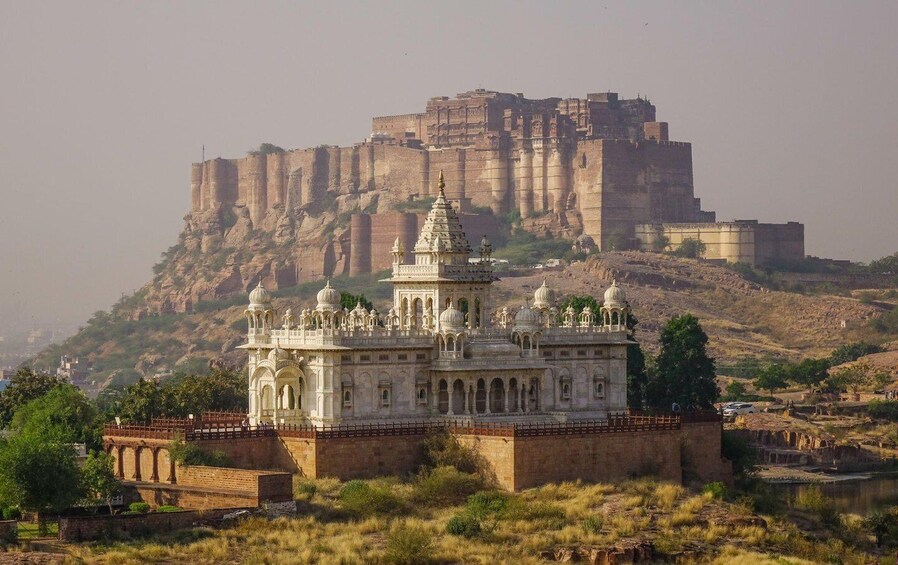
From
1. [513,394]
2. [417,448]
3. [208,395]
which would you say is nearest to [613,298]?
[513,394]

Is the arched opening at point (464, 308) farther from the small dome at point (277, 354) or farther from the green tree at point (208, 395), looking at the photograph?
the green tree at point (208, 395)

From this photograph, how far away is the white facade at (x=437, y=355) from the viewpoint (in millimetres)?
68250

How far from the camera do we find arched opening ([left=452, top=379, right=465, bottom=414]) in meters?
69.8

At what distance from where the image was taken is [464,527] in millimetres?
60375

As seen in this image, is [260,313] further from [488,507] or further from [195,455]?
[488,507]

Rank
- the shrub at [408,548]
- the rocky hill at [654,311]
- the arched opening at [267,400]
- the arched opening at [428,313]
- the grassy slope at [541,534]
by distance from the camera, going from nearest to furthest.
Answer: the grassy slope at [541,534] < the shrub at [408,548] < the arched opening at [267,400] < the arched opening at [428,313] < the rocky hill at [654,311]

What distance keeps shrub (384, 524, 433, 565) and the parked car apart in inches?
1640

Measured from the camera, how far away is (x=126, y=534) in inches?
2293

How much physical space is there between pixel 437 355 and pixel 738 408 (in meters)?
33.6

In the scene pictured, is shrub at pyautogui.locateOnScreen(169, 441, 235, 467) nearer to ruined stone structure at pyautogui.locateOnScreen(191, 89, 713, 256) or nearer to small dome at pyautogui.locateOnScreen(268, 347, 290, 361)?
small dome at pyautogui.locateOnScreen(268, 347, 290, 361)

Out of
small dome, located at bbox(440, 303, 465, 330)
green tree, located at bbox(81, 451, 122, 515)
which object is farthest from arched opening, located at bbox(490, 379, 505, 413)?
green tree, located at bbox(81, 451, 122, 515)

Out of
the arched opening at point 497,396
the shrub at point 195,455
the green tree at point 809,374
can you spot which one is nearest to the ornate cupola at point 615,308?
the arched opening at point 497,396

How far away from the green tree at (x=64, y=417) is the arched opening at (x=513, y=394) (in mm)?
12729

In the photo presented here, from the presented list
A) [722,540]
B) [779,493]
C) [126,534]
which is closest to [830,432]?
[779,493]
